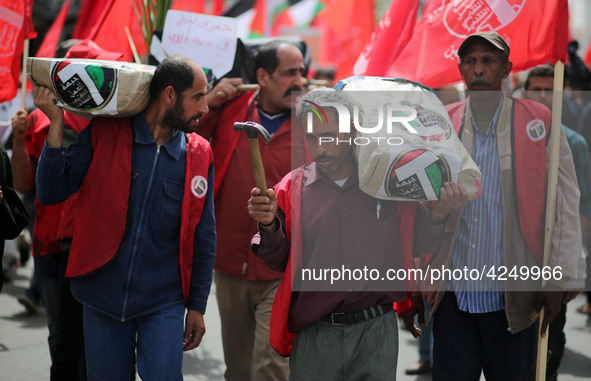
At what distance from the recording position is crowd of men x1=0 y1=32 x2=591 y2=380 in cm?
297

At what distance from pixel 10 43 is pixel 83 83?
5.87 feet

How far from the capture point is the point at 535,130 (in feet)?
11.4

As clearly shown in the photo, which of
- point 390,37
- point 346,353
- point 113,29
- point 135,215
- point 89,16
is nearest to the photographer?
point 346,353

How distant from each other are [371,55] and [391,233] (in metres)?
1.72

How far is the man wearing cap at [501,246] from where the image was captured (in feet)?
11.2

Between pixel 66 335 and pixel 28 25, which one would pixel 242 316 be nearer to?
pixel 66 335

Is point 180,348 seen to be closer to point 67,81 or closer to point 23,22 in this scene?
point 67,81

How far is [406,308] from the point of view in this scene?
3.27m

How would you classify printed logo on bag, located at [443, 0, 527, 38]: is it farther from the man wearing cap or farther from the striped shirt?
the striped shirt

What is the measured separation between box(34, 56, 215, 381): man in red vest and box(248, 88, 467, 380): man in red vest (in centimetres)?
51

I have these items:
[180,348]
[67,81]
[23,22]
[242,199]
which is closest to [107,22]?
[23,22]

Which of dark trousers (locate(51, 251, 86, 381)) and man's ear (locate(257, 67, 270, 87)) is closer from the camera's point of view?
dark trousers (locate(51, 251, 86, 381))

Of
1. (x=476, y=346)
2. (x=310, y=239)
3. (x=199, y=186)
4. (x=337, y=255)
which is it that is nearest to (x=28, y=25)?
(x=199, y=186)

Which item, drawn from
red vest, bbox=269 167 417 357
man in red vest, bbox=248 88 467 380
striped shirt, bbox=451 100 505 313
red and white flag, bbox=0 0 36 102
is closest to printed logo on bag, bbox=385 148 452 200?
man in red vest, bbox=248 88 467 380
